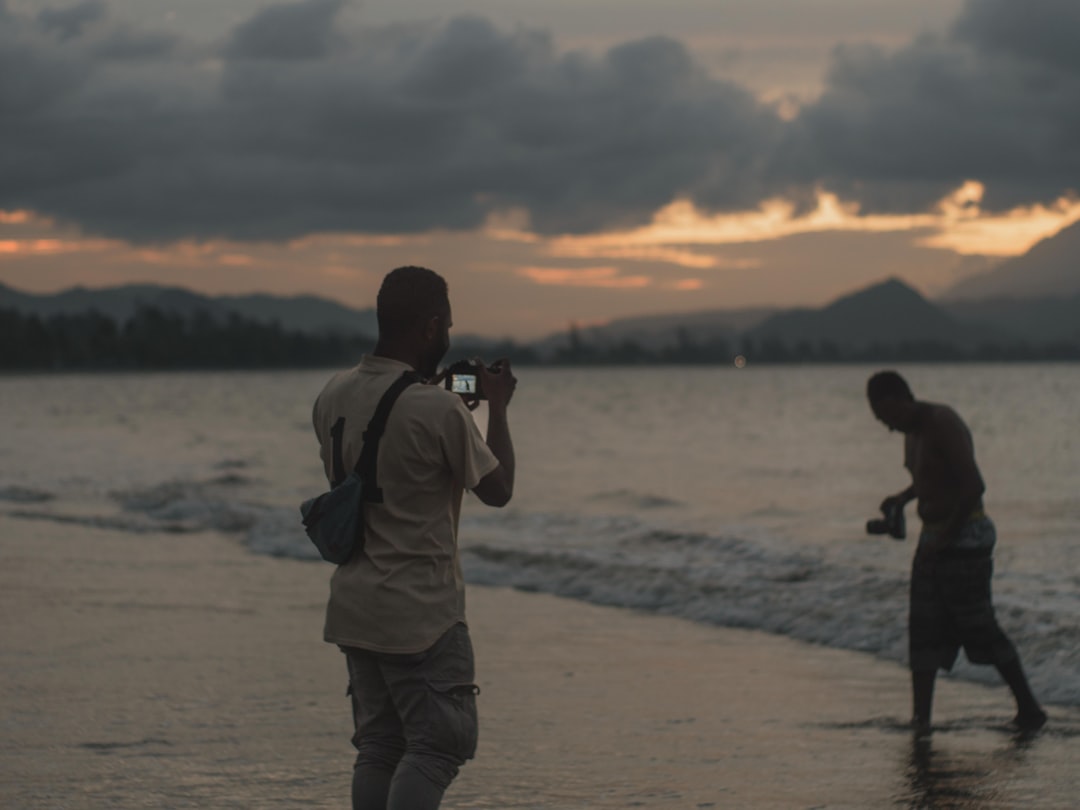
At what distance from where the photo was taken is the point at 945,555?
6.84 m

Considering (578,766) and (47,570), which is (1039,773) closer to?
(578,766)

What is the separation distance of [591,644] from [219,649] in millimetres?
2463

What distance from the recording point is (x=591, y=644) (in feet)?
31.0

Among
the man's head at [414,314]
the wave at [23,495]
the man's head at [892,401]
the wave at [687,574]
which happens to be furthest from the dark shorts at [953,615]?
the wave at [23,495]

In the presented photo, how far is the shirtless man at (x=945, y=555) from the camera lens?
673 centimetres

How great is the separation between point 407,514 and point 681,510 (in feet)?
66.0

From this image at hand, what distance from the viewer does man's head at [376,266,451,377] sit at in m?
3.73

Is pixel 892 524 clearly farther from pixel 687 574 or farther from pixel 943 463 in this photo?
pixel 687 574

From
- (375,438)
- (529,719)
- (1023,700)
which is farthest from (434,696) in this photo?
(1023,700)

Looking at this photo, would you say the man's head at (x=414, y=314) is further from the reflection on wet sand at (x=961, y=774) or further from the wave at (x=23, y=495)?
the wave at (x=23, y=495)

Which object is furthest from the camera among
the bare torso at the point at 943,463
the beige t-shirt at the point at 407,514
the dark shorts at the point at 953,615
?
the dark shorts at the point at 953,615

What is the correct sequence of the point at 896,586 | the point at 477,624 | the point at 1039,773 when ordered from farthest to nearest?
the point at 896,586, the point at 477,624, the point at 1039,773

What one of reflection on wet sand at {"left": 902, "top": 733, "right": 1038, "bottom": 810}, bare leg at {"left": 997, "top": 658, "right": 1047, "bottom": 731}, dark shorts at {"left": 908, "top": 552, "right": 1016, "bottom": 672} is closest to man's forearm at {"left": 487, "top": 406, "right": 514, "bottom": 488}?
reflection on wet sand at {"left": 902, "top": 733, "right": 1038, "bottom": 810}

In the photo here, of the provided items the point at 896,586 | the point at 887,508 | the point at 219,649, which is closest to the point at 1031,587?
the point at 896,586
